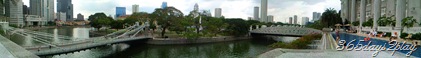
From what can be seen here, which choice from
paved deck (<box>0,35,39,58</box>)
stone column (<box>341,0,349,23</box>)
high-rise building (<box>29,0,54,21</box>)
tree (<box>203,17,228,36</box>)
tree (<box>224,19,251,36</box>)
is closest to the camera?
paved deck (<box>0,35,39,58</box>)

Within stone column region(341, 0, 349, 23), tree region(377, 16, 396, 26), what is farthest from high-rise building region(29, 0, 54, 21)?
tree region(377, 16, 396, 26)

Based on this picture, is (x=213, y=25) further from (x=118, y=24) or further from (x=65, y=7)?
(x=65, y=7)

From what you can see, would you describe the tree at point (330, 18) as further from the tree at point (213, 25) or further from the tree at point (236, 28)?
the tree at point (213, 25)

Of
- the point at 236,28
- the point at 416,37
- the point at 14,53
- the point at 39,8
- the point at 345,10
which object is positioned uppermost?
the point at 39,8

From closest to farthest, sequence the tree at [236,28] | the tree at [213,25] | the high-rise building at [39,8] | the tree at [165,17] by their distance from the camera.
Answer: the tree at [165,17] < the tree at [213,25] < the tree at [236,28] < the high-rise building at [39,8]

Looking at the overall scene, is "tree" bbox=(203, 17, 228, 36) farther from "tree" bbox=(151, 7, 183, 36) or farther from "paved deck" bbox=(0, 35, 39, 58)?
"paved deck" bbox=(0, 35, 39, 58)

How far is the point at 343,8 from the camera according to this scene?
Result: 161ft

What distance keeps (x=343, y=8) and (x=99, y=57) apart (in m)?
40.7

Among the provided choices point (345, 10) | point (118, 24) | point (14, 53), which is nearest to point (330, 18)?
point (345, 10)

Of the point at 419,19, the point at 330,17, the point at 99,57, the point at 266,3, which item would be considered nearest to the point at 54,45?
the point at 99,57

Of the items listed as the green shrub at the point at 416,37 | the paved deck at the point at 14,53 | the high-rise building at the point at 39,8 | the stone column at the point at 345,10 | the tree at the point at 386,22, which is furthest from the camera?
the high-rise building at the point at 39,8

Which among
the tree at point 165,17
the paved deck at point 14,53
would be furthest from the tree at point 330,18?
the paved deck at point 14,53

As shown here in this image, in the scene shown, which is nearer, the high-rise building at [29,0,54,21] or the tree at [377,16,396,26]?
the tree at [377,16,396,26]

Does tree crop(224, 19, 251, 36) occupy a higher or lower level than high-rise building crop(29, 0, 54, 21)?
lower
